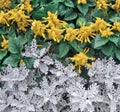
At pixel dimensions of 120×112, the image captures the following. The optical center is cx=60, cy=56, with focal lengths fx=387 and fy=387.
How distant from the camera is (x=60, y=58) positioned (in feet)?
7.75

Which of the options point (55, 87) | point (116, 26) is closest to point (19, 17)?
point (55, 87)

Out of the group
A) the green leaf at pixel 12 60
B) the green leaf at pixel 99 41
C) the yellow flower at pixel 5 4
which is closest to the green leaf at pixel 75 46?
the green leaf at pixel 99 41

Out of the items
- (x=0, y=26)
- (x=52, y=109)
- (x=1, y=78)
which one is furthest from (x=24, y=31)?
(x=52, y=109)

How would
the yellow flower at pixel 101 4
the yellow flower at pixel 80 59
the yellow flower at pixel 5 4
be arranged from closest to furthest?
the yellow flower at pixel 80 59 → the yellow flower at pixel 101 4 → the yellow flower at pixel 5 4

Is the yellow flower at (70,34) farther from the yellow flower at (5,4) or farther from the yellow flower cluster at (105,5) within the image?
the yellow flower at (5,4)

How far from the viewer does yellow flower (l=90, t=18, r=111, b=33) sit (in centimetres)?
222

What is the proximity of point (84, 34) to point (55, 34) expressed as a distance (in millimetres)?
168

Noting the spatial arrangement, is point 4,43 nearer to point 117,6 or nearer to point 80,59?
point 80,59

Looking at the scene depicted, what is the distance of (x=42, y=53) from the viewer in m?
2.29

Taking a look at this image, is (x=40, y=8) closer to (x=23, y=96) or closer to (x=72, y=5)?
(x=72, y=5)

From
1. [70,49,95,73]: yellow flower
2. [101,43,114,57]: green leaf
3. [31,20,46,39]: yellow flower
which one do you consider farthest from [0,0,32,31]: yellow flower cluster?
[101,43,114,57]: green leaf

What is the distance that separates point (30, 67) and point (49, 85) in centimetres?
16

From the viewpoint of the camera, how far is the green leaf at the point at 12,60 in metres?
2.32

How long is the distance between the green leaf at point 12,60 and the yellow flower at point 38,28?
0.19 meters
